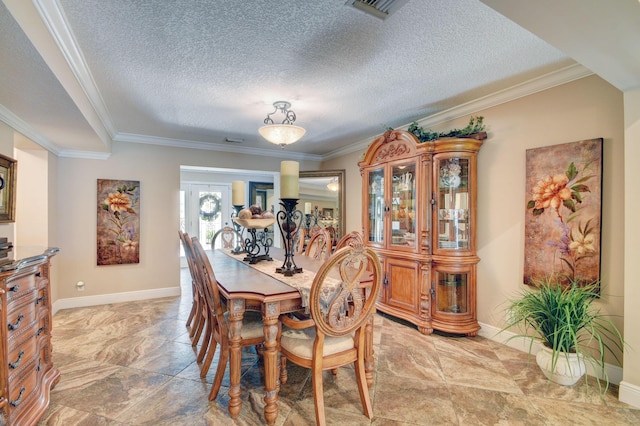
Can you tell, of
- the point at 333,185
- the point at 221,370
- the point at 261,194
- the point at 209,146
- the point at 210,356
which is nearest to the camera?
the point at 221,370

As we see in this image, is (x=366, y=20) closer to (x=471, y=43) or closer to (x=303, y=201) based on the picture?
(x=471, y=43)

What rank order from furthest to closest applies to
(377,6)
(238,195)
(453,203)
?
1. (453,203)
2. (238,195)
3. (377,6)

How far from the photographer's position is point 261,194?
287 inches

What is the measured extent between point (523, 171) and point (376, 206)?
1627 millimetres

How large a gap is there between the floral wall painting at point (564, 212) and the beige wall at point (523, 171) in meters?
0.06

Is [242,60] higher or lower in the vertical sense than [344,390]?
higher

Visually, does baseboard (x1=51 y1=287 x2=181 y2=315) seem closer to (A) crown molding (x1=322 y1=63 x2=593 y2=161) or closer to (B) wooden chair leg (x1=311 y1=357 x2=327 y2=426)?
(B) wooden chair leg (x1=311 y1=357 x2=327 y2=426)

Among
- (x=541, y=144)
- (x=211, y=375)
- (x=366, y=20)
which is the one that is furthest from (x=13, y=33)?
(x=541, y=144)

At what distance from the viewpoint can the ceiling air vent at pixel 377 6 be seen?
61.5 inches

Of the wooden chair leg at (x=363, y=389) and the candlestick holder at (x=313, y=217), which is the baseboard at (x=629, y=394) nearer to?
the wooden chair leg at (x=363, y=389)

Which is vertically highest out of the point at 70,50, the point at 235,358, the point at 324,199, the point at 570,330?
the point at 70,50

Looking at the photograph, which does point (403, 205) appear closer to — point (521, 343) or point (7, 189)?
point (521, 343)

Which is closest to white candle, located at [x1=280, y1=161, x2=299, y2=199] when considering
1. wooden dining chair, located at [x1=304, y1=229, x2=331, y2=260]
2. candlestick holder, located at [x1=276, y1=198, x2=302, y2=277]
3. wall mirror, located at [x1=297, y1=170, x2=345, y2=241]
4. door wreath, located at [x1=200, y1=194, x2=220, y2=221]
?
candlestick holder, located at [x1=276, y1=198, x2=302, y2=277]

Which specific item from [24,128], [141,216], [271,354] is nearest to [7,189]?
[24,128]
